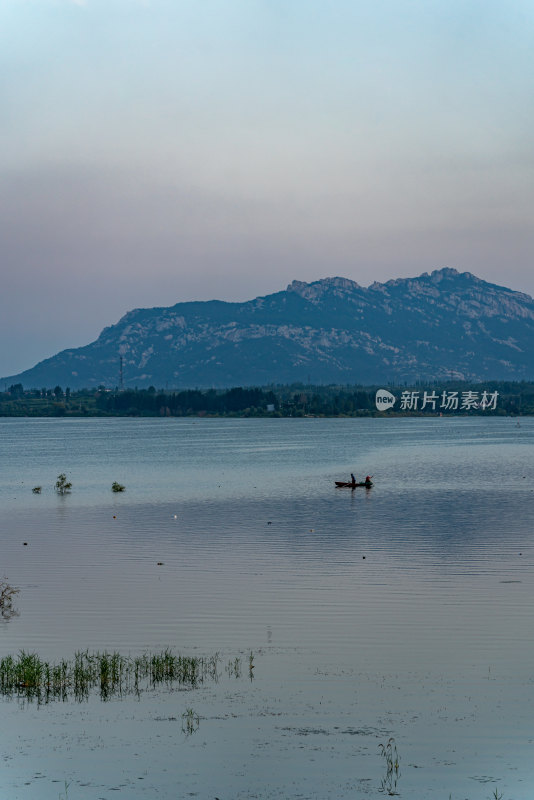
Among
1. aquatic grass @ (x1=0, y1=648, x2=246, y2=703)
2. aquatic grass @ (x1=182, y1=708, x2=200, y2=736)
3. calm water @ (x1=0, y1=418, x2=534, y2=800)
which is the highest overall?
aquatic grass @ (x1=0, y1=648, x2=246, y2=703)

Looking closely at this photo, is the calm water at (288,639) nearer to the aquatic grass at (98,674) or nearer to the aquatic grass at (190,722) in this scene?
the aquatic grass at (190,722)

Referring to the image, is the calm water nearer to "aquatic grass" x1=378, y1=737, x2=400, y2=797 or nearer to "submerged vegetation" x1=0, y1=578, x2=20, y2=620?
"aquatic grass" x1=378, y1=737, x2=400, y2=797

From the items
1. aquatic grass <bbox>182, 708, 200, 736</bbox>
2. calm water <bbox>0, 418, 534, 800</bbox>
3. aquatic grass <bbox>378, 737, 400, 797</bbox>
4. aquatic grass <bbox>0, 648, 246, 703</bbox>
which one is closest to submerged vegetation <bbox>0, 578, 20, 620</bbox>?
calm water <bbox>0, 418, 534, 800</bbox>

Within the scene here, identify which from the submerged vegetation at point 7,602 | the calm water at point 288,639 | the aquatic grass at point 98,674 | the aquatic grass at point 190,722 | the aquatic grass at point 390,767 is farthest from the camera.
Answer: the submerged vegetation at point 7,602

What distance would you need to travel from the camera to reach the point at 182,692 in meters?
29.3

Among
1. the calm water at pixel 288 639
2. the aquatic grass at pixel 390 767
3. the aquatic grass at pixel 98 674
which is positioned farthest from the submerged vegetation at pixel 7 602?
the aquatic grass at pixel 390 767

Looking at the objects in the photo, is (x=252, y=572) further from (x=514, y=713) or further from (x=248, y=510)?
(x=248, y=510)

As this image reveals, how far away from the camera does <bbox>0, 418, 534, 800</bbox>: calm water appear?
22984 millimetres

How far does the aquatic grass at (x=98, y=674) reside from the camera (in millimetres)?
29078

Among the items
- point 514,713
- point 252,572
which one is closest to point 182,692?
point 514,713

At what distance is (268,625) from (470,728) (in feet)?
45.8

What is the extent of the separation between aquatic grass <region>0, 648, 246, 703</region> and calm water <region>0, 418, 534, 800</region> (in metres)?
0.94

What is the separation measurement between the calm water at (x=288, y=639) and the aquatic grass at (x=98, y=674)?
940 millimetres

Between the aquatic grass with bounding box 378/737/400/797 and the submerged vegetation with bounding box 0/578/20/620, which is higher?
the submerged vegetation with bounding box 0/578/20/620
